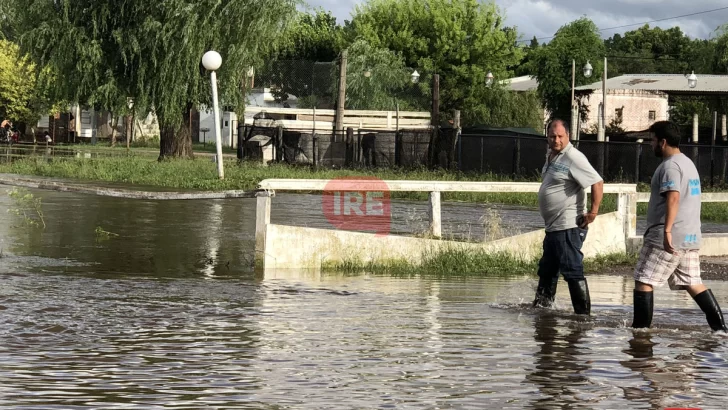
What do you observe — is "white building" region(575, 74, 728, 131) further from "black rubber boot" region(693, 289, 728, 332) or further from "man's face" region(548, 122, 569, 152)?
"black rubber boot" region(693, 289, 728, 332)

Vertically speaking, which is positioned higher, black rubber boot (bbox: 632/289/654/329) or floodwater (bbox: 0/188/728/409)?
black rubber boot (bbox: 632/289/654/329)

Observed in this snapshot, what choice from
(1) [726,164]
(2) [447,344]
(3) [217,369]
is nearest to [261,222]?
(2) [447,344]

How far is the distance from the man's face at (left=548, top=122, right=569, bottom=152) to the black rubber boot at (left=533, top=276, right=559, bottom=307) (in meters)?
1.25

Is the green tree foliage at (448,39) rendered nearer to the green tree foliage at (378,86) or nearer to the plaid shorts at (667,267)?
the green tree foliage at (378,86)

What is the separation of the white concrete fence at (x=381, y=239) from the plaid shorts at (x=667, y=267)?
4.58m

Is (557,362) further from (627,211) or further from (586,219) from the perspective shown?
(627,211)

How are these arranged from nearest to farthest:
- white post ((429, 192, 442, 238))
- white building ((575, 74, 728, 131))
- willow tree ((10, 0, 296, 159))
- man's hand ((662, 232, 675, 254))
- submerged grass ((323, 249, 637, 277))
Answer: man's hand ((662, 232, 675, 254)) → submerged grass ((323, 249, 637, 277)) → white post ((429, 192, 442, 238)) → willow tree ((10, 0, 296, 159)) → white building ((575, 74, 728, 131))

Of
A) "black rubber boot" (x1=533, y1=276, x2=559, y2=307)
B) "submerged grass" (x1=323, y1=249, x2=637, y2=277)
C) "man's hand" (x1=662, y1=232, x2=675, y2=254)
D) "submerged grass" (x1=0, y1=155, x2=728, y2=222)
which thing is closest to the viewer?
"man's hand" (x1=662, y1=232, x2=675, y2=254)

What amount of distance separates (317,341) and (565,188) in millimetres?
2856

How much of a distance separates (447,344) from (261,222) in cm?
501

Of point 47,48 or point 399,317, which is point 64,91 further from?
point 399,317

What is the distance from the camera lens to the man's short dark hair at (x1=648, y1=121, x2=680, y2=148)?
31.9ft

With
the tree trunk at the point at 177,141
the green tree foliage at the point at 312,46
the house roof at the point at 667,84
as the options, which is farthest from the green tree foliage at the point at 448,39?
the tree trunk at the point at 177,141

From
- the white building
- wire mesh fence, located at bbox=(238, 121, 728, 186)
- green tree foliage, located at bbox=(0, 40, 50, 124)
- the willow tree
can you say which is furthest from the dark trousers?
green tree foliage, located at bbox=(0, 40, 50, 124)
